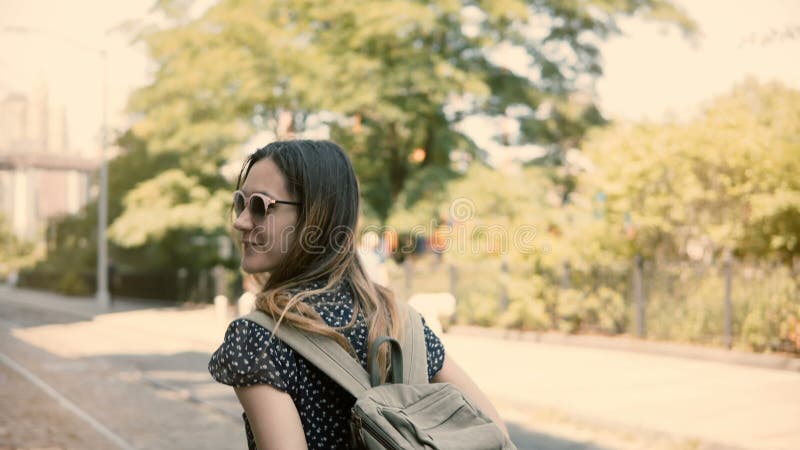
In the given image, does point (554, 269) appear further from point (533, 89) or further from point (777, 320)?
point (533, 89)

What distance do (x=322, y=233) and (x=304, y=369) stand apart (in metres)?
0.30

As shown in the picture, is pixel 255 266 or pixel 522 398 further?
pixel 522 398

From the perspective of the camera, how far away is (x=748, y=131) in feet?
46.0

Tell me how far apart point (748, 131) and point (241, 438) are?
1037 cm

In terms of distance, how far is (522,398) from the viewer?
912 cm

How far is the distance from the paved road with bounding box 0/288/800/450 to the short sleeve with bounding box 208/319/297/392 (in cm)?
601

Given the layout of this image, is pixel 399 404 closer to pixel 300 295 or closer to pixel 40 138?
pixel 300 295

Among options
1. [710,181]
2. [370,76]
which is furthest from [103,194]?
[710,181]

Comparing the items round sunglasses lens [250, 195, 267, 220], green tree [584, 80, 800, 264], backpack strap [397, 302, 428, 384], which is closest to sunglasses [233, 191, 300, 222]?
round sunglasses lens [250, 195, 267, 220]

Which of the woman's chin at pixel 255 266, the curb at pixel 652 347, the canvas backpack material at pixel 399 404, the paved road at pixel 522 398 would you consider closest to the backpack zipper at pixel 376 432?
the canvas backpack material at pixel 399 404

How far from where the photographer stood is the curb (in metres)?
11.6

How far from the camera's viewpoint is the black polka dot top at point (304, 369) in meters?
1.56

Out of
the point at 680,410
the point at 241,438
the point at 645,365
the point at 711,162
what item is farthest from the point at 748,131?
the point at 241,438

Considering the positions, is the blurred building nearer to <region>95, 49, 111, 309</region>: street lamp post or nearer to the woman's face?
<region>95, 49, 111, 309</region>: street lamp post
